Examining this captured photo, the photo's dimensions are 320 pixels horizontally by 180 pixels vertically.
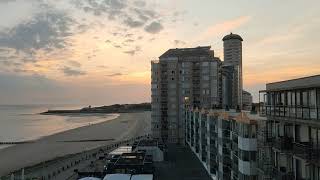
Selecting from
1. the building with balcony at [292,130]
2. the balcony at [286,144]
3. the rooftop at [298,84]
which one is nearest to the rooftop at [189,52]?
the building with balcony at [292,130]

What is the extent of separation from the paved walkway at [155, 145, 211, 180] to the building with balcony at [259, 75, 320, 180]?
1229 inches

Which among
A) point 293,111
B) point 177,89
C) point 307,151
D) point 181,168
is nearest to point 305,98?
point 293,111

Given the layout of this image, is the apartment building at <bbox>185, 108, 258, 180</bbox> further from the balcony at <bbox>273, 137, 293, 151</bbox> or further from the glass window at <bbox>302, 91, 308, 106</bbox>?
the glass window at <bbox>302, 91, 308, 106</bbox>

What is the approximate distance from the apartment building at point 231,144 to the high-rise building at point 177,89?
136 ft

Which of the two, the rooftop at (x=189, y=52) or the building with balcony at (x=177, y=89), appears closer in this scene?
the building with balcony at (x=177, y=89)

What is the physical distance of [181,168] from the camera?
73000 mm

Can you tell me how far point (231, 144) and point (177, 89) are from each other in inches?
3175

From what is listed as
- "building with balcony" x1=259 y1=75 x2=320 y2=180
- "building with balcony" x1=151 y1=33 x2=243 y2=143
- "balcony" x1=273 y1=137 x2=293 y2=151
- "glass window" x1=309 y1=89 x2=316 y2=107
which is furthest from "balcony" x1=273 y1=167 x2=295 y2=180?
"building with balcony" x1=151 y1=33 x2=243 y2=143

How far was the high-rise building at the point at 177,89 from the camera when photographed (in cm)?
12606

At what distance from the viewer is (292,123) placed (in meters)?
27.5

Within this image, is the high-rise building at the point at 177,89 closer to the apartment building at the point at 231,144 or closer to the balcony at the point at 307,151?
the apartment building at the point at 231,144

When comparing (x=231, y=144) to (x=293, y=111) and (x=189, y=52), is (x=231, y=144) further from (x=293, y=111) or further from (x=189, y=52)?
(x=189, y=52)

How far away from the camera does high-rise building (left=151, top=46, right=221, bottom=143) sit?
126 meters

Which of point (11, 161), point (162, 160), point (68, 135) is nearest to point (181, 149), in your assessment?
point (162, 160)
